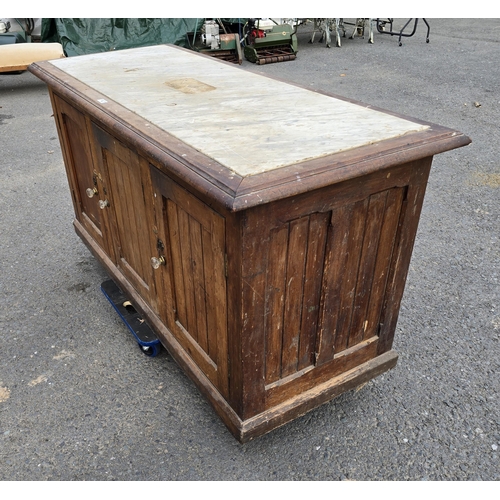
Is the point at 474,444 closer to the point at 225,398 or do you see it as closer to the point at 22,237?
the point at 225,398

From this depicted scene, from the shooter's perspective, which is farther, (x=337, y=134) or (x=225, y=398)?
(x=225, y=398)

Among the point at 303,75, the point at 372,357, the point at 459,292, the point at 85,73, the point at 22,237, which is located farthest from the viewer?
the point at 303,75

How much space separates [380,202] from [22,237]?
2.59m

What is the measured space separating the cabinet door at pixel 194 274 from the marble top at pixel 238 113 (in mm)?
186

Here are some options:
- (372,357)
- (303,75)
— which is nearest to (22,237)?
(372,357)

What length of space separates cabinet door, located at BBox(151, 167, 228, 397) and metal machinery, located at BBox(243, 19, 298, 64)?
638cm

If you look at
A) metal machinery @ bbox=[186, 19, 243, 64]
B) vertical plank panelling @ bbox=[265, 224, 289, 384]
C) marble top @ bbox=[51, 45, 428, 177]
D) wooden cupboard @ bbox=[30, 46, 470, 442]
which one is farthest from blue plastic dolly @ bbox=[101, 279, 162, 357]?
metal machinery @ bbox=[186, 19, 243, 64]

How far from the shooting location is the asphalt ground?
1.83m

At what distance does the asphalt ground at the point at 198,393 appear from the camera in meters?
1.83

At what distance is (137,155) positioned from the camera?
5.76 feet

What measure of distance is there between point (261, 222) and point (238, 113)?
62cm

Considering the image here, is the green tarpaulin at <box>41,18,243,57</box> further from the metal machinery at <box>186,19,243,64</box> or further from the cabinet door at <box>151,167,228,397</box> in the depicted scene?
the cabinet door at <box>151,167,228,397</box>

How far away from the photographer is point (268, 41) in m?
7.60

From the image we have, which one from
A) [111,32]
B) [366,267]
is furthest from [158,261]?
[111,32]
